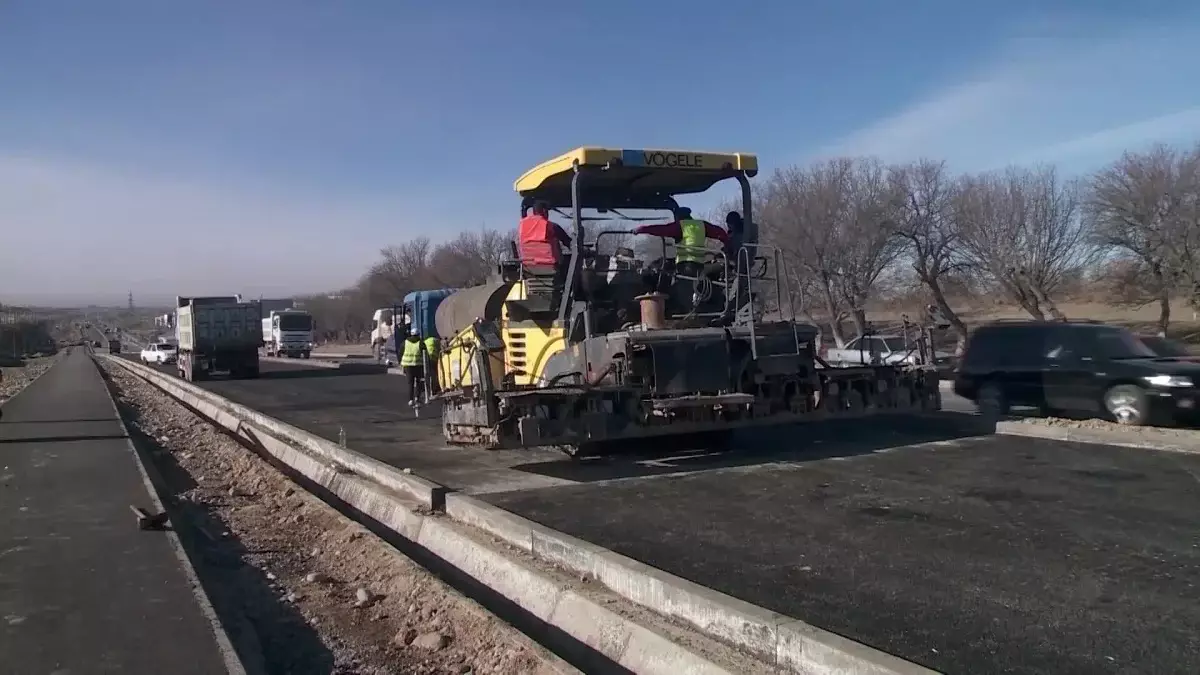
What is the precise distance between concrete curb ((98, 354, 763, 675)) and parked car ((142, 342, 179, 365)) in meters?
47.9

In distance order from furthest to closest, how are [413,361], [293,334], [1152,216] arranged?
[293,334]
[1152,216]
[413,361]

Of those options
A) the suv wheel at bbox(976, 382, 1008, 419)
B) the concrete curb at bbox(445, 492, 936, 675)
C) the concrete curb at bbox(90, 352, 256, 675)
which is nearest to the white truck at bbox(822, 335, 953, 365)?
the suv wheel at bbox(976, 382, 1008, 419)

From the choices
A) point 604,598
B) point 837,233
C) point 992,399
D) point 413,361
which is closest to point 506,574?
point 604,598

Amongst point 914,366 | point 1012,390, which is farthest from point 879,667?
point 1012,390

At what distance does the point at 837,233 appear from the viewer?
35625mm

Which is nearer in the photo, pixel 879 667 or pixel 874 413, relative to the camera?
pixel 879 667

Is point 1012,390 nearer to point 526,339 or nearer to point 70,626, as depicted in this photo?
point 526,339

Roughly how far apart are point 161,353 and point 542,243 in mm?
54551

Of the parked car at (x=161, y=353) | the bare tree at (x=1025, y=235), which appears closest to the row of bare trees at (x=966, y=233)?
the bare tree at (x=1025, y=235)

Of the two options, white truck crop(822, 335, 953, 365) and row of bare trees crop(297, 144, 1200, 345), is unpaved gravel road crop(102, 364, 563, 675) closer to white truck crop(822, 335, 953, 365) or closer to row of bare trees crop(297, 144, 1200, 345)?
white truck crop(822, 335, 953, 365)

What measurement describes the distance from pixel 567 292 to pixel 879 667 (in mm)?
6904

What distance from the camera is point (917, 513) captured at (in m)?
7.67

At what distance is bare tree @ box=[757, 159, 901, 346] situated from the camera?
35.4 meters

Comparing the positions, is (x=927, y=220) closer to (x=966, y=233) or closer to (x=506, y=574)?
(x=966, y=233)
